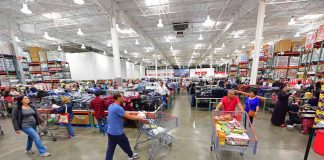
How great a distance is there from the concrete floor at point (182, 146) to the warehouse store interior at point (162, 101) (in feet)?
0.09

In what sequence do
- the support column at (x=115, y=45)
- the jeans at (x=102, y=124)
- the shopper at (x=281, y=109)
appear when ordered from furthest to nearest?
the support column at (x=115, y=45), the shopper at (x=281, y=109), the jeans at (x=102, y=124)

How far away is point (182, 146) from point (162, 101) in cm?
221

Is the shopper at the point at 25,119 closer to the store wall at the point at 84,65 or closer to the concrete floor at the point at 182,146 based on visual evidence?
the concrete floor at the point at 182,146

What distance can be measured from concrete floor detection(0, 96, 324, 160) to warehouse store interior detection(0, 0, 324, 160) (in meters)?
0.03

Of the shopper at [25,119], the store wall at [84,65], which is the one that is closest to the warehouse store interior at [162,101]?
the shopper at [25,119]

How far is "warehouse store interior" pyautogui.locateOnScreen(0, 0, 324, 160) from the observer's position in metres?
2.96

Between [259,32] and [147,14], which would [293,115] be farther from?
[147,14]

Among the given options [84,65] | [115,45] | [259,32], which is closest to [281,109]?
[259,32]

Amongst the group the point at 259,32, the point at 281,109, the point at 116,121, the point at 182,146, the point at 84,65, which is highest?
the point at 259,32

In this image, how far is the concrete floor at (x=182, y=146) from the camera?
306cm

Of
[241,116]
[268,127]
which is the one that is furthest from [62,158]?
[268,127]

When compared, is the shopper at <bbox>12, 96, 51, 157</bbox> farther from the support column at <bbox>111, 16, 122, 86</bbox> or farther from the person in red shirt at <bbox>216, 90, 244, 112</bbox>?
the support column at <bbox>111, 16, 122, 86</bbox>

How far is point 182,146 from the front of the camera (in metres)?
3.46

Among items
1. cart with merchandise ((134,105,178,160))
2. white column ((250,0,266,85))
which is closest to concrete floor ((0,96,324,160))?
cart with merchandise ((134,105,178,160))
